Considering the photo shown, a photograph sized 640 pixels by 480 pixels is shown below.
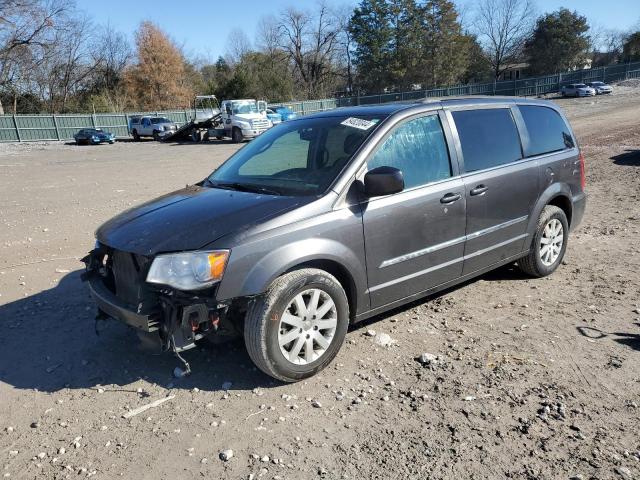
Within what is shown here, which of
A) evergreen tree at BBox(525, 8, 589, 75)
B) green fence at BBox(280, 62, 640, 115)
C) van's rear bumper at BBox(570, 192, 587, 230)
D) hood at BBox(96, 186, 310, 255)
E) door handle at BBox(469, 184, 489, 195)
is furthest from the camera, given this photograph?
evergreen tree at BBox(525, 8, 589, 75)

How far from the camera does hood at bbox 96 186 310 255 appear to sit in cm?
316

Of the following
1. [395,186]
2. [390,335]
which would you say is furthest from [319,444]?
[395,186]

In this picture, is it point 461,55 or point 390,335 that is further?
point 461,55

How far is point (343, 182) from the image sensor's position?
3.51m

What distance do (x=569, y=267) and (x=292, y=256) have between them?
12.0ft

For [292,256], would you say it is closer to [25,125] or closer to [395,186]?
[395,186]

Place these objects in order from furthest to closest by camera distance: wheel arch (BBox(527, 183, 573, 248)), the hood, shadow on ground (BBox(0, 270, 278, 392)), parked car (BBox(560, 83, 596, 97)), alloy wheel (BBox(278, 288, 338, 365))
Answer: parked car (BBox(560, 83, 596, 97))
wheel arch (BBox(527, 183, 573, 248))
shadow on ground (BBox(0, 270, 278, 392))
alloy wheel (BBox(278, 288, 338, 365))
the hood

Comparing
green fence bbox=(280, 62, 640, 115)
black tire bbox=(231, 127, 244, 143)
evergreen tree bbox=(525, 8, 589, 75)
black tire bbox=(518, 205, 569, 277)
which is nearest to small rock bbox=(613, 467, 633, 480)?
black tire bbox=(518, 205, 569, 277)

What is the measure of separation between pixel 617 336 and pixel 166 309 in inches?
131

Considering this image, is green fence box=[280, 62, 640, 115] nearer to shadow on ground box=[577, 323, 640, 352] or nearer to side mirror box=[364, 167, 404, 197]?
shadow on ground box=[577, 323, 640, 352]

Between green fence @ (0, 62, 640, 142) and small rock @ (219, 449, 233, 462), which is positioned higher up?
green fence @ (0, 62, 640, 142)

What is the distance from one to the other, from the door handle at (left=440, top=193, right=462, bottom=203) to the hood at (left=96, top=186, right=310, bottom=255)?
121 centimetres

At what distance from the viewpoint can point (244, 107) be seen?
30297 mm

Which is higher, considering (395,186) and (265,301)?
(395,186)
